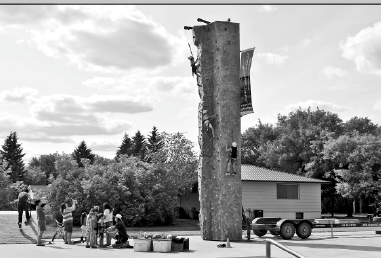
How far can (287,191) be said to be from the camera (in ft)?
143

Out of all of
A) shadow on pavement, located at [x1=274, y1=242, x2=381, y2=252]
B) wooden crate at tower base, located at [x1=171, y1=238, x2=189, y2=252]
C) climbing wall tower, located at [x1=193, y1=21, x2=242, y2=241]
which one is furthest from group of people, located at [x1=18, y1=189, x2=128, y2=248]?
shadow on pavement, located at [x1=274, y1=242, x2=381, y2=252]

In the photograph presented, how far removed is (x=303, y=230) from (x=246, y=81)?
682cm

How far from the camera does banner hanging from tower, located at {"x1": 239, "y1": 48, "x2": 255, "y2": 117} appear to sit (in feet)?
75.1

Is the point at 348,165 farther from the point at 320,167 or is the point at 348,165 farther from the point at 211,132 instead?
the point at 211,132

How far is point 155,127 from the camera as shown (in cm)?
9094

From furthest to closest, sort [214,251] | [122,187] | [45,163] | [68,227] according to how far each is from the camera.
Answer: [45,163]
[122,187]
[68,227]
[214,251]

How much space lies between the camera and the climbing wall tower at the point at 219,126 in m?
22.0

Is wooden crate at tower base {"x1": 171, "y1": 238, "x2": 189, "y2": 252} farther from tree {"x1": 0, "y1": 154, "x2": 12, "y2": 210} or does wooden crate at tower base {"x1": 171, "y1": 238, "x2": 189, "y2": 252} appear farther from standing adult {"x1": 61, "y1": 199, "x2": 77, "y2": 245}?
tree {"x1": 0, "y1": 154, "x2": 12, "y2": 210}

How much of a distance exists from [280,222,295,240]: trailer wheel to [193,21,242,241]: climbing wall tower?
204 cm

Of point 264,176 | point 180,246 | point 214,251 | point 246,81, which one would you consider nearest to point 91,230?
point 180,246

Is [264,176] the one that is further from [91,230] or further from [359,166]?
[91,230]

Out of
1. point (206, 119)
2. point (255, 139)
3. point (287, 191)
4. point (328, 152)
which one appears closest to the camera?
point (206, 119)

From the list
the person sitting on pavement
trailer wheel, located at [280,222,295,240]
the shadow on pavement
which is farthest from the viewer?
trailer wheel, located at [280,222,295,240]

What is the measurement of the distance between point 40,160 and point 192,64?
4759 inches
